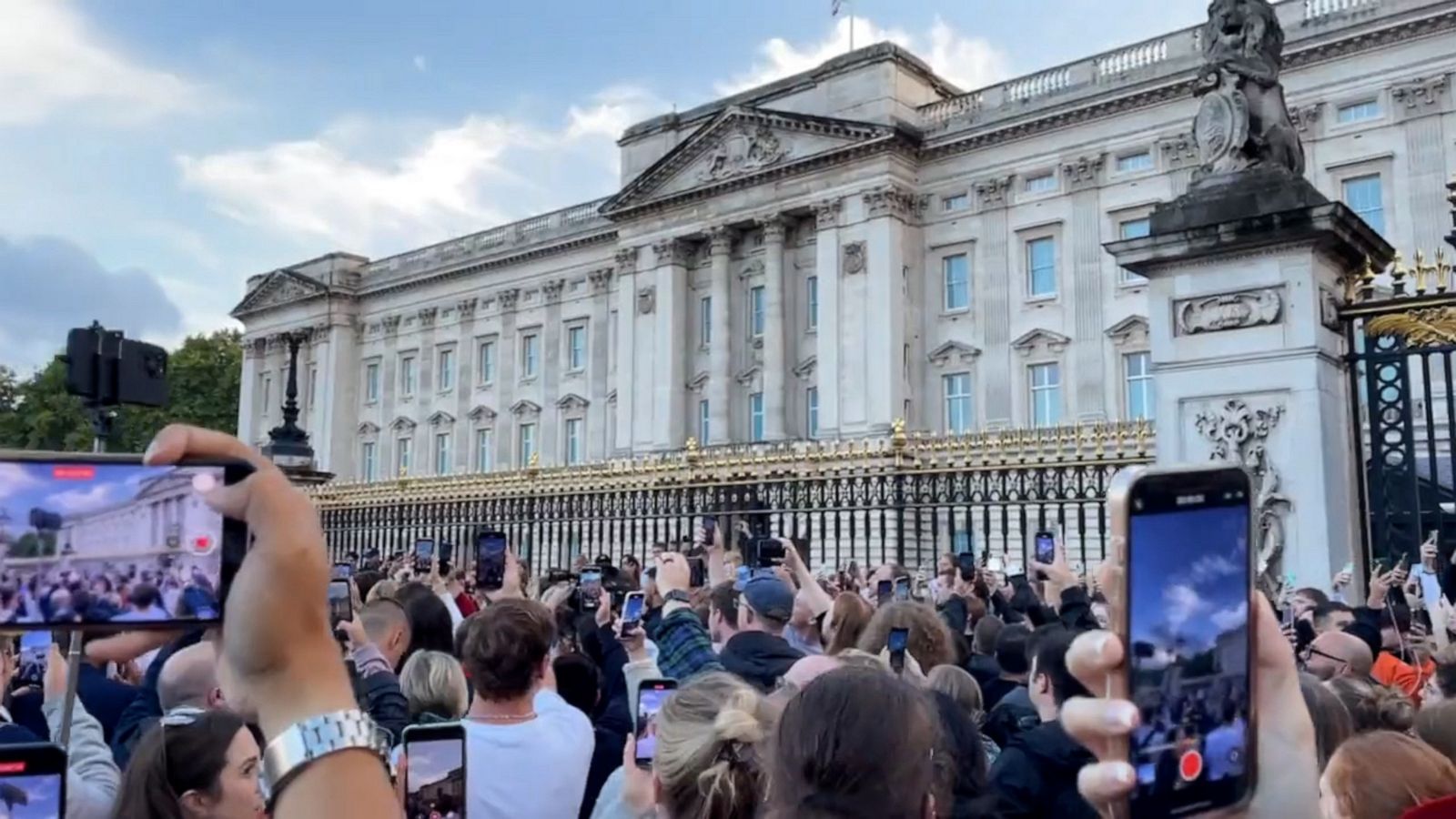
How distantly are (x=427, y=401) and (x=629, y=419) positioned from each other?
599 inches

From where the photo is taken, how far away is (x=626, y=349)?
1841 inches

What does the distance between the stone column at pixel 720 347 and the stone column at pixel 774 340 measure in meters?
1.58

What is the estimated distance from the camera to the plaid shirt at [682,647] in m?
4.91

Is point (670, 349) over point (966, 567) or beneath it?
over

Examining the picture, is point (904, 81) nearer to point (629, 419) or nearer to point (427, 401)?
point (629, 419)

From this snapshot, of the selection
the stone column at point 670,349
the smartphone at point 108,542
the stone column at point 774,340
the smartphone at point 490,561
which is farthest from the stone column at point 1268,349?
the stone column at point 670,349

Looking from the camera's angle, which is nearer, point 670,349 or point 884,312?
point 884,312

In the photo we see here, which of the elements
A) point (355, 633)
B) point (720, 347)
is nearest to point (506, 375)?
point (720, 347)

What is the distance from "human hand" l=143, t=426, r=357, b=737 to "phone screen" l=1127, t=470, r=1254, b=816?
1.05 meters

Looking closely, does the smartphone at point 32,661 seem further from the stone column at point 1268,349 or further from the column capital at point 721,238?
the column capital at point 721,238

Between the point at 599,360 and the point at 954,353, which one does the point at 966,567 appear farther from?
the point at 599,360

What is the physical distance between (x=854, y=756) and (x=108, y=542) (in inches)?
50.7

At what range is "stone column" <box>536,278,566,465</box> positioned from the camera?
170ft

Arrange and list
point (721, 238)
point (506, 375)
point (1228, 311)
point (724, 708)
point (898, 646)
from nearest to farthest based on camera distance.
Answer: point (724, 708)
point (898, 646)
point (1228, 311)
point (721, 238)
point (506, 375)
